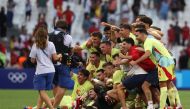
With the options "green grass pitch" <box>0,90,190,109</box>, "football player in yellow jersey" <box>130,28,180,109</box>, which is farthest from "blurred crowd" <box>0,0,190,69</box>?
"football player in yellow jersey" <box>130,28,180,109</box>

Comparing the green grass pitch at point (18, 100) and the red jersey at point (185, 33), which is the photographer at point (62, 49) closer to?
the green grass pitch at point (18, 100)

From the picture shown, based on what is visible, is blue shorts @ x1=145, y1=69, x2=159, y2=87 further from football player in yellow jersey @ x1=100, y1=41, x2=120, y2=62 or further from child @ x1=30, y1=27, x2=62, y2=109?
child @ x1=30, y1=27, x2=62, y2=109

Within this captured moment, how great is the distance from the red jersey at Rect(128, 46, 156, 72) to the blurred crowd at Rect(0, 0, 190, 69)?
1787 centimetres

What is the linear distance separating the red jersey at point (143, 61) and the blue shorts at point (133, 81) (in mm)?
216

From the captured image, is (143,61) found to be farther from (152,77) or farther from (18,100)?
(18,100)

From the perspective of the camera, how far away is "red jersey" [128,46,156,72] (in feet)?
60.1

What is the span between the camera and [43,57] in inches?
739

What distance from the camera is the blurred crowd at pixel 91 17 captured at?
1472 inches

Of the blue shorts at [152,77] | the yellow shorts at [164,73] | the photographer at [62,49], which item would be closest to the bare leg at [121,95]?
the blue shorts at [152,77]

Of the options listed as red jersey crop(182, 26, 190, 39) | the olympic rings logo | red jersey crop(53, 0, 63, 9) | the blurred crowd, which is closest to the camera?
the olympic rings logo

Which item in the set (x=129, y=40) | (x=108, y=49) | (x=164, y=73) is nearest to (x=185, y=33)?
(x=108, y=49)

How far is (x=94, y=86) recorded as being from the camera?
19609mm

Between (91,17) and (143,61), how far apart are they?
21987 mm

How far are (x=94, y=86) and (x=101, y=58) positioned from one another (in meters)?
1.37
